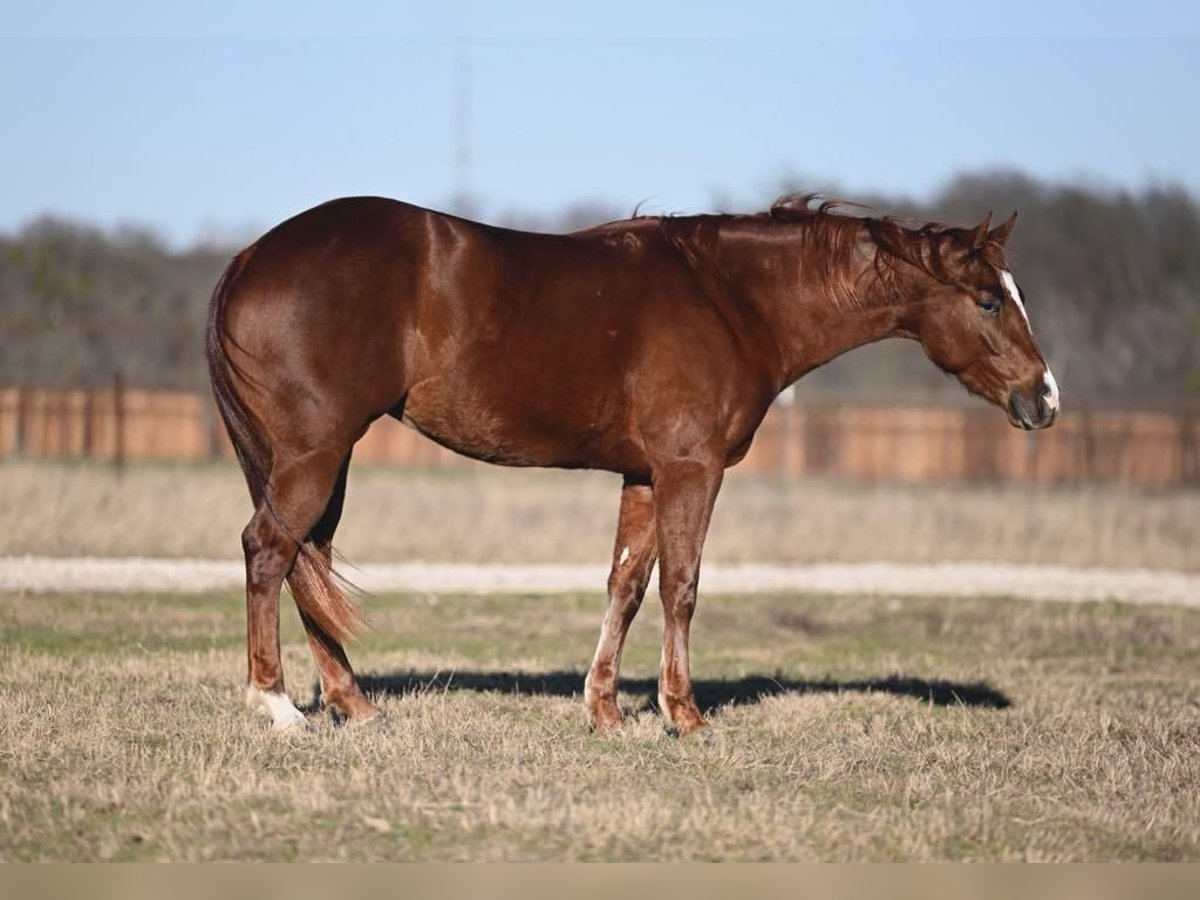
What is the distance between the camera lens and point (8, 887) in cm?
515

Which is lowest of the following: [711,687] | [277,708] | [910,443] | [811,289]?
[910,443]

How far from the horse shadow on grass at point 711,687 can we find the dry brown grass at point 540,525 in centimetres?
905

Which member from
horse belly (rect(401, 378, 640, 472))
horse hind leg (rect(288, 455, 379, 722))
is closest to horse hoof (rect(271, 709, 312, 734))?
horse hind leg (rect(288, 455, 379, 722))

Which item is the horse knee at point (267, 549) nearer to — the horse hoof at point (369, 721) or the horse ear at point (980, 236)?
A: the horse hoof at point (369, 721)

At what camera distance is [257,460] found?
26.0 feet

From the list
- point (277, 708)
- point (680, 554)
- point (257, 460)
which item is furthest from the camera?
point (680, 554)

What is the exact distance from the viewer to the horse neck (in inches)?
343

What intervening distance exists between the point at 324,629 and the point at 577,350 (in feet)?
6.47

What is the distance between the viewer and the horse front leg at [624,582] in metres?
Result: 8.46

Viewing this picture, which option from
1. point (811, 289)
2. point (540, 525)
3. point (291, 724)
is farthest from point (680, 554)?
A: point (540, 525)

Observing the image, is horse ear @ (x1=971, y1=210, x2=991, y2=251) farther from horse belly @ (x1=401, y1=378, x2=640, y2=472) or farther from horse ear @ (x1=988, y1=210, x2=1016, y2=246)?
horse belly @ (x1=401, y1=378, x2=640, y2=472)

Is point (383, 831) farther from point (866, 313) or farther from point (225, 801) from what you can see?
point (866, 313)

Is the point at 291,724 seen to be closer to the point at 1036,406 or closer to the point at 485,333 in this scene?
the point at 485,333

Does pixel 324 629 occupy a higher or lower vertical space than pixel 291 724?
higher
